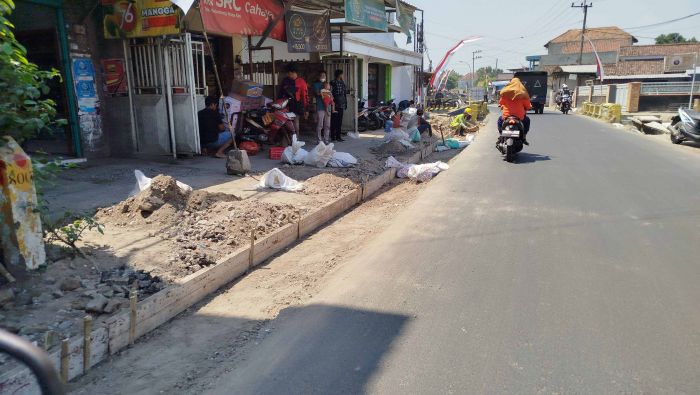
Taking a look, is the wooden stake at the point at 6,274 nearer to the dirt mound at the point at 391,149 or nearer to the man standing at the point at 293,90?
the man standing at the point at 293,90

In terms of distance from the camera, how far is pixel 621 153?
40.8 ft

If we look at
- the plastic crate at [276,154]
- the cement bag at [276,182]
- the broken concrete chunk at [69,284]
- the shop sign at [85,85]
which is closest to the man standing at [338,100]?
the plastic crate at [276,154]

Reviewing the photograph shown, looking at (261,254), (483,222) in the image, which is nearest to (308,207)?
(261,254)

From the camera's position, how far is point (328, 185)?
26.3 ft

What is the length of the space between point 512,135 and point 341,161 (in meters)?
3.95

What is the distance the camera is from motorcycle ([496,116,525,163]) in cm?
1098

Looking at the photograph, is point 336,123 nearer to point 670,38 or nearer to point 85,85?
point 85,85

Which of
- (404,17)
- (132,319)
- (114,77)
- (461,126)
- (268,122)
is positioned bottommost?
(132,319)

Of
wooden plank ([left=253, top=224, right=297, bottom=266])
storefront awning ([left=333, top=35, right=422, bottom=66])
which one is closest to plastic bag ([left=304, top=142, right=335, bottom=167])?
wooden plank ([left=253, top=224, right=297, bottom=266])

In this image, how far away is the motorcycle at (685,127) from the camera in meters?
13.9

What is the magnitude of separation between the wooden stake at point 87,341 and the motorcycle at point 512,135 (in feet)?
31.8

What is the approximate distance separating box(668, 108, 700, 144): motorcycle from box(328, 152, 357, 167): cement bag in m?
10.4

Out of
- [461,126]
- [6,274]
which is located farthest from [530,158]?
[6,274]

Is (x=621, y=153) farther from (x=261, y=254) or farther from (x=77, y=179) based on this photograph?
(x=77, y=179)
